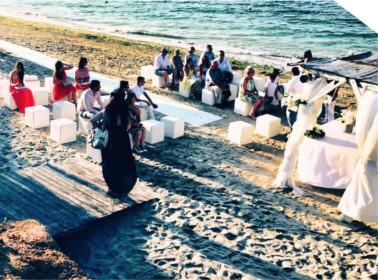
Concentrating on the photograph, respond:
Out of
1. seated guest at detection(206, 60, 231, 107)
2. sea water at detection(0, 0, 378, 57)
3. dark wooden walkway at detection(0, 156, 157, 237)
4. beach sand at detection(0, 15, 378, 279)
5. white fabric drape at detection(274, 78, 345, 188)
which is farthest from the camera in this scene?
sea water at detection(0, 0, 378, 57)

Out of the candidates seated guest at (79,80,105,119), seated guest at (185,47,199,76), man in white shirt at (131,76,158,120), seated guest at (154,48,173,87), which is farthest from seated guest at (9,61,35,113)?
seated guest at (185,47,199,76)

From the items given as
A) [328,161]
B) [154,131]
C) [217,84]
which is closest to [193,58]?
[217,84]

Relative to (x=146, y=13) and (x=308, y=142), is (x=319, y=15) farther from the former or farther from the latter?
(x=308, y=142)

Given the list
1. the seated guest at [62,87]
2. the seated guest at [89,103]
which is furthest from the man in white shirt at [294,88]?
the seated guest at [62,87]

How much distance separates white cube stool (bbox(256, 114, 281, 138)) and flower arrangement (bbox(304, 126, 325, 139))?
2738mm

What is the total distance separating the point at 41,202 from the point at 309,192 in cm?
494

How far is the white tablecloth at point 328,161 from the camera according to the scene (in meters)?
9.95

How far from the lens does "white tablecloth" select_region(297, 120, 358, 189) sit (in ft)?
32.6

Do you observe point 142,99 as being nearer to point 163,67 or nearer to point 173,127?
point 173,127

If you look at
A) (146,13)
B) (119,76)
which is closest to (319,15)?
(146,13)

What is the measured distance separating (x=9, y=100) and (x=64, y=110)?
1.70m

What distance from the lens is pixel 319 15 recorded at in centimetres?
6047

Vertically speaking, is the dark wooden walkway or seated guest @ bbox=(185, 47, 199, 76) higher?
seated guest @ bbox=(185, 47, 199, 76)

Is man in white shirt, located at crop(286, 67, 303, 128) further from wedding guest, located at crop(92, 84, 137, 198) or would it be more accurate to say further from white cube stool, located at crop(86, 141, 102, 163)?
wedding guest, located at crop(92, 84, 137, 198)
